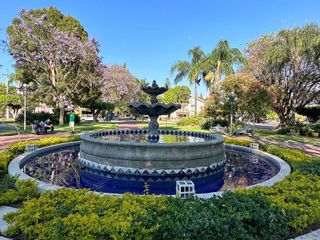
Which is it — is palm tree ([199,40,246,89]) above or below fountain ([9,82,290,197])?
above

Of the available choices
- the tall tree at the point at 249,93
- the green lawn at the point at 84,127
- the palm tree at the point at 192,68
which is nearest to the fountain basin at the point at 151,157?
the tall tree at the point at 249,93

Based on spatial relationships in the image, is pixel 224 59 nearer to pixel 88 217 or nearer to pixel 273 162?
pixel 273 162

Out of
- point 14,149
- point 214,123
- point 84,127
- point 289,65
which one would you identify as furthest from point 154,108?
point 289,65

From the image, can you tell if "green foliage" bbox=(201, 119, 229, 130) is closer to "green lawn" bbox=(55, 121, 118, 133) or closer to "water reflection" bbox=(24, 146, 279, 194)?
"green lawn" bbox=(55, 121, 118, 133)

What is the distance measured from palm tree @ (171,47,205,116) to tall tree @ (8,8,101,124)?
531 inches

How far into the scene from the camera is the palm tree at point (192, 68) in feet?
116

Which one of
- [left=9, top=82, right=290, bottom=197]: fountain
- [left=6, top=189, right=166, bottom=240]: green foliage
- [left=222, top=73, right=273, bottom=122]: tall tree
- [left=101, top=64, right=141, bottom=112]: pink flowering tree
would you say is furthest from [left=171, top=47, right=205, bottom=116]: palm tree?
[left=6, top=189, right=166, bottom=240]: green foliage

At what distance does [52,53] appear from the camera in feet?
85.6

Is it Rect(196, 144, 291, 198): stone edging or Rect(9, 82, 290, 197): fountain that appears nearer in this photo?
Rect(196, 144, 291, 198): stone edging

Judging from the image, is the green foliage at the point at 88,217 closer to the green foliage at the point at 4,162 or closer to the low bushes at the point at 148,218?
the low bushes at the point at 148,218

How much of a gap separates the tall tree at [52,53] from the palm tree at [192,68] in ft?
44.3

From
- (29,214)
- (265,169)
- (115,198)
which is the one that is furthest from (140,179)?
(265,169)

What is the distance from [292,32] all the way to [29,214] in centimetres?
2641

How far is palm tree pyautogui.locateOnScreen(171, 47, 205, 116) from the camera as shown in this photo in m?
35.3
